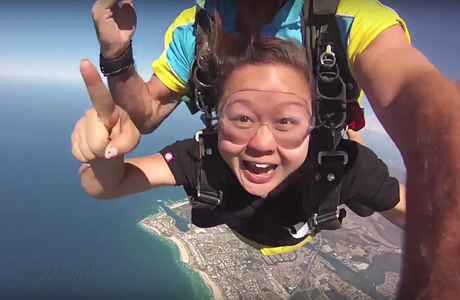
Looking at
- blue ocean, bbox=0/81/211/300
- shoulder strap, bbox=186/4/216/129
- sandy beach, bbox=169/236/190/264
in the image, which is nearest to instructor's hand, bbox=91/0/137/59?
shoulder strap, bbox=186/4/216/129

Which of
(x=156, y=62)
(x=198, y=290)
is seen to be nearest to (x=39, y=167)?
(x=198, y=290)

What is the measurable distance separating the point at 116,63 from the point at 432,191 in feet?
2.61

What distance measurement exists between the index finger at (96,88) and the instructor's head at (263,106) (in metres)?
0.35

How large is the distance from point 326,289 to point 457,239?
9.76m

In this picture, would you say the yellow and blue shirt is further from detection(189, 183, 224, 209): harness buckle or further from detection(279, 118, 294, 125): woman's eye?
detection(189, 183, 224, 209): harness buckle

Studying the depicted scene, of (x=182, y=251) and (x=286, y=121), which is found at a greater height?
(x=286, y=121)

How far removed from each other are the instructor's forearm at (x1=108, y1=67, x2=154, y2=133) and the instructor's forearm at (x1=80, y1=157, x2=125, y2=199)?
0.23 m

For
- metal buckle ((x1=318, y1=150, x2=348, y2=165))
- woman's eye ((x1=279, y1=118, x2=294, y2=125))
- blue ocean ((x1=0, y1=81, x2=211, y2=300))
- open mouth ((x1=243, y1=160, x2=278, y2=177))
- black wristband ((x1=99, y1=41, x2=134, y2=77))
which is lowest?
blue ocean ((x1=0, y1=81, x2=211, y2=300))

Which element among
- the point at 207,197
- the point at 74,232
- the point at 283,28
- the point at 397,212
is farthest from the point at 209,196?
the point at 74,232

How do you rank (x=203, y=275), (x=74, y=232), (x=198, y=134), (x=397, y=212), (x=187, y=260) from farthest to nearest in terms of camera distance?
(x=74, y=232) → (x=187, y=260) → (x=203, y=275) → (x=397, y=212) → (x=198, y=134)

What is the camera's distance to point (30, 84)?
38750mm

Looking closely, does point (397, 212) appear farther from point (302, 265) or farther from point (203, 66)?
point (302, 265)

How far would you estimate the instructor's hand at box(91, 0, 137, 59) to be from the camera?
0.78 m

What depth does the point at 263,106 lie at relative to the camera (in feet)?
2.63
